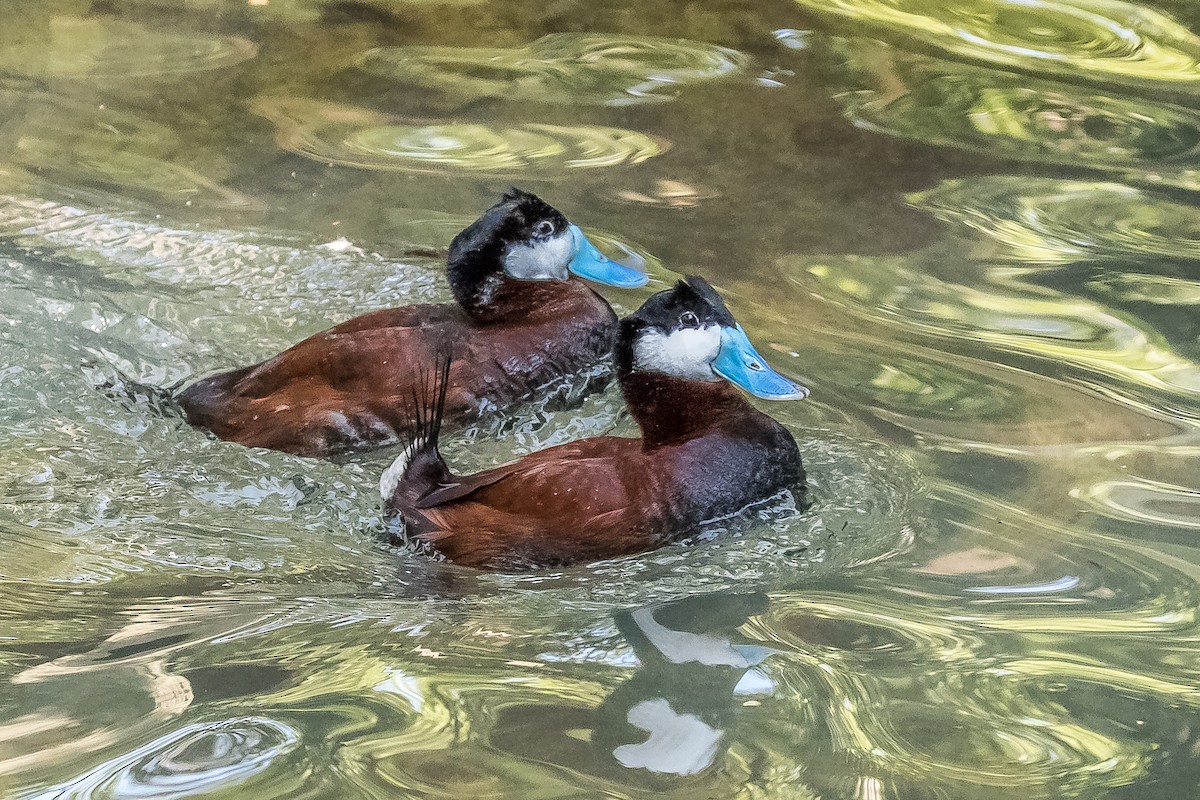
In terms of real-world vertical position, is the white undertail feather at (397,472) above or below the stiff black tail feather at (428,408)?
below

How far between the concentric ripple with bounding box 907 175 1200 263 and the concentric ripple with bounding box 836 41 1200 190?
175 millimetres

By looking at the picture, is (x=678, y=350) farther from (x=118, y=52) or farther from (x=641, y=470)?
(x=118, y=52)

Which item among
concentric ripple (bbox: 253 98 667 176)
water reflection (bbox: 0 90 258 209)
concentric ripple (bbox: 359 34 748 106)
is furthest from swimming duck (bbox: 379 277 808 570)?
concentric ripple (bbox: 359 34 748 106)

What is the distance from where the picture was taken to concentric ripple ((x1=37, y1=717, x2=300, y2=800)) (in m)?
2.04

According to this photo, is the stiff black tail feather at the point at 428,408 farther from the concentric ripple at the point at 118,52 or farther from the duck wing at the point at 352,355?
the concentric ripple at the point at 118,52

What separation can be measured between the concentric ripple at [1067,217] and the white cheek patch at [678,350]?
5.69 ft

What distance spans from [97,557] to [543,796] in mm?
1337

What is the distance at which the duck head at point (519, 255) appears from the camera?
148 inches

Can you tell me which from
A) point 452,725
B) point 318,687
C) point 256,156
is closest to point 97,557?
point 318,687

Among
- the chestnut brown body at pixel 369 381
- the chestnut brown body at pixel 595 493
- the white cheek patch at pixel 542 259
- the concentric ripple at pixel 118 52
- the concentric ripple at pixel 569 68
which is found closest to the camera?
the chestnut brown body at pixel 595 493

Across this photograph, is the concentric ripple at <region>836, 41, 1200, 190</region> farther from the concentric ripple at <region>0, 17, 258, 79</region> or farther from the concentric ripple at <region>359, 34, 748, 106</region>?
the concentric ripple at <region>0, 17, 258, 79</region>

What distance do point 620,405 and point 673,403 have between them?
621 millimetres

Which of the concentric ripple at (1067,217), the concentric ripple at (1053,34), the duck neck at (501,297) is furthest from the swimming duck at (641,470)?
the concentric ripple at (1053,34)

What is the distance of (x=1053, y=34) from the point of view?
17.8 ft
